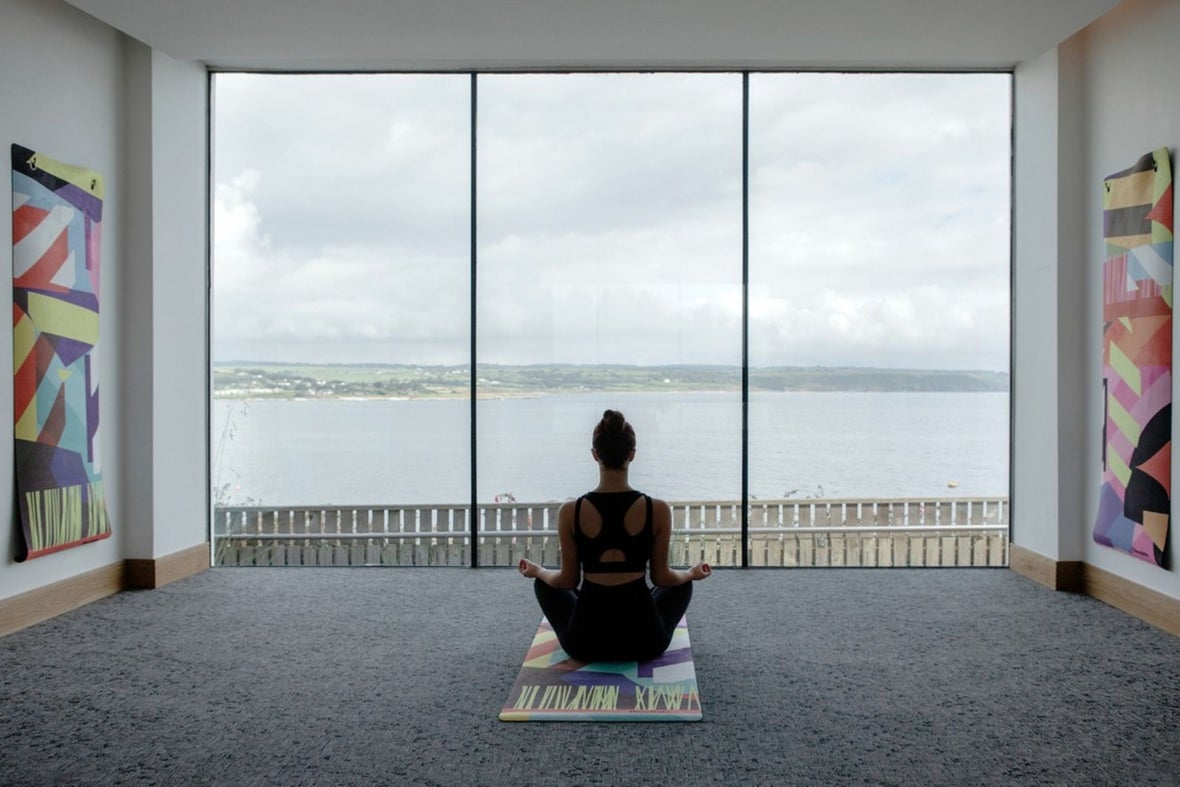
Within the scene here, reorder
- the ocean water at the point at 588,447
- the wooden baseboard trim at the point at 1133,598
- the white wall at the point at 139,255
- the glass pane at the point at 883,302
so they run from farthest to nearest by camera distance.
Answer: the ocean water at the point at 588,447, the glass pane at the point at 883,302, the white wall at the point at 139,255, the wooden baseboard trim at the point at 1133,598

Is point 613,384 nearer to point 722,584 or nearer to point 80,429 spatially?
point 722,584

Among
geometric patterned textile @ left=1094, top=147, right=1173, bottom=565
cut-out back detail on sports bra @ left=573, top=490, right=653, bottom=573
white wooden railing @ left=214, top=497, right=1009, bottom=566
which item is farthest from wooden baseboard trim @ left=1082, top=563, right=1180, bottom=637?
cut-out back detail on sports bra @ left=573, top=490, right=653, bottom=573

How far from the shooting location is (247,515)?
209 inches

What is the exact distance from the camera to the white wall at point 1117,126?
391cm

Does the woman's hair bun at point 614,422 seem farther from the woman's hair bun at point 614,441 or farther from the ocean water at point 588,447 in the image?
the ocean water at point 588,447

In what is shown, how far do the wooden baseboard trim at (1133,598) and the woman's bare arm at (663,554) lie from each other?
235 centimetres

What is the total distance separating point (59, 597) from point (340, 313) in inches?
86.3

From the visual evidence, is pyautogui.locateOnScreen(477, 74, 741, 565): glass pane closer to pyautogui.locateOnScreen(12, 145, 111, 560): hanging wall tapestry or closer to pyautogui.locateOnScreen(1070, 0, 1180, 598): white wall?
pyautogui.locateOnScreen(1070, 0, 1180, 598): white wall

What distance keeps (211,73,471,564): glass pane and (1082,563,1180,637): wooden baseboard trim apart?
11.9ft

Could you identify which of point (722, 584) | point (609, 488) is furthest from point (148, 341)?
point (722, 584)

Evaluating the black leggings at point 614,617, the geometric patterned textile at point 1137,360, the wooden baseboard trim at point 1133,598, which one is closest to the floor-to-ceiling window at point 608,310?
the wooden baseboard trim at point 1133,598

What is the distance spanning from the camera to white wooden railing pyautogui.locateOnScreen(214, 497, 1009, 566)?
521 centimetres

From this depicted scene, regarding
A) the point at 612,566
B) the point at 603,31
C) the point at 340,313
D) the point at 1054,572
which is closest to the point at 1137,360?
the point at 1054,572

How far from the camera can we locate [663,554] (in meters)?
3.15
